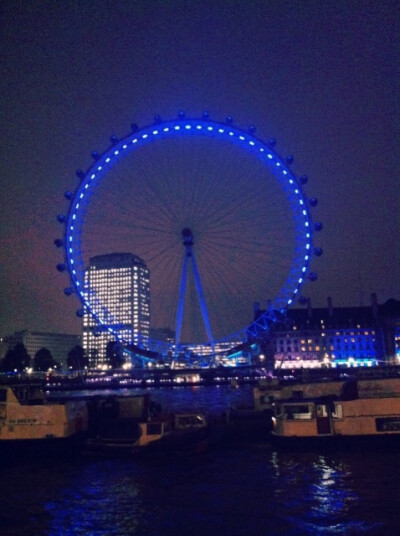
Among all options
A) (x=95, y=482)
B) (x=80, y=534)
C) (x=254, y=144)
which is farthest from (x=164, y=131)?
(x=80, y=534)

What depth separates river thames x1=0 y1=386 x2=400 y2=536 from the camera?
55.3 ft

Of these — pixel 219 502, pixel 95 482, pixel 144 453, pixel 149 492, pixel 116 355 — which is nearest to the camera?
pixel 219 502

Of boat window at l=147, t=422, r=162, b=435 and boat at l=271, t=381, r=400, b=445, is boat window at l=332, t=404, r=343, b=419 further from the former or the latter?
boat window at l=147, t=422, r=162, b=435

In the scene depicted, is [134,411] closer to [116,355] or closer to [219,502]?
[219,502]

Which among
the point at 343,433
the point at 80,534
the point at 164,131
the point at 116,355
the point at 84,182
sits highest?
the point at 164,131

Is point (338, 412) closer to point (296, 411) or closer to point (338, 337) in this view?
point (296, 411)

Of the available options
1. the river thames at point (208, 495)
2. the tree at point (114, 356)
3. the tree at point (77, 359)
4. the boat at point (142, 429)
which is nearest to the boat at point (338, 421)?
the river thames at point (208, 495)

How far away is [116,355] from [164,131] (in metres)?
101

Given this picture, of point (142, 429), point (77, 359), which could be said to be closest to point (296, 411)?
point (142, 429)

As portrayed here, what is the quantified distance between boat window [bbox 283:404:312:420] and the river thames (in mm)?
1788

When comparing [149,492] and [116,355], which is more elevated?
[116,355]

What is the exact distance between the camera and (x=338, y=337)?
136375mm

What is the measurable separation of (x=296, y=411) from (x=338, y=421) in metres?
2.02

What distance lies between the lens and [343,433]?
27578 mm
